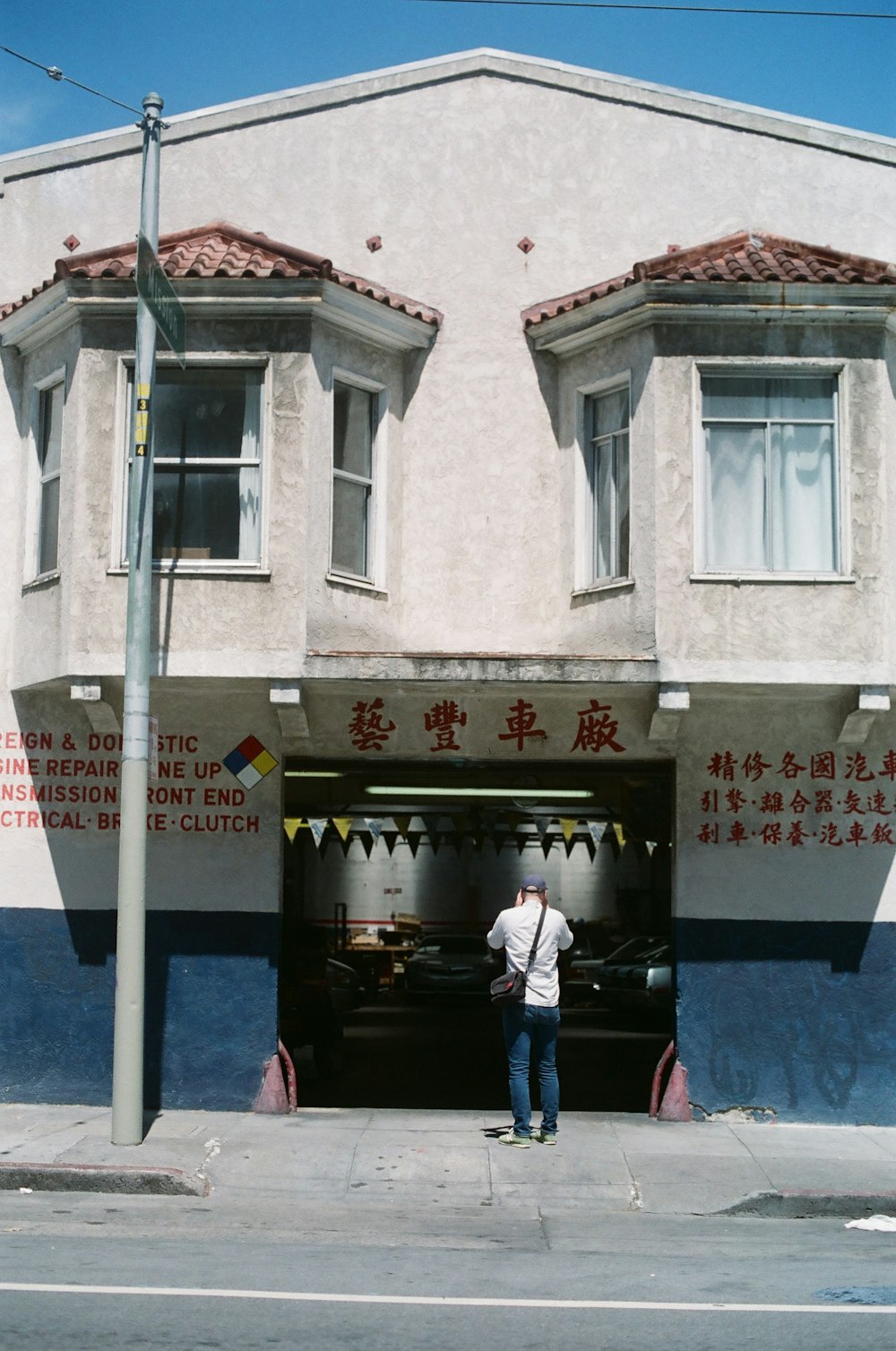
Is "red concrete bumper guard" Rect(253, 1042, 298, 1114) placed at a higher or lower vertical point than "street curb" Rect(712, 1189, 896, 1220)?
higher

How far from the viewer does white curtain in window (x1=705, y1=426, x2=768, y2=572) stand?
13211 mm

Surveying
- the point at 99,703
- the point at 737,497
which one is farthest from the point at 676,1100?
the point at 99,703

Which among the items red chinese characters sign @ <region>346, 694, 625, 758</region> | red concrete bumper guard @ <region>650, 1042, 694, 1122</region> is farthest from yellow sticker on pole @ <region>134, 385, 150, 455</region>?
red concrete bumper guard @ <region>650, 1042, 694, 1122</region>

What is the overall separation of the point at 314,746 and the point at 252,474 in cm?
241

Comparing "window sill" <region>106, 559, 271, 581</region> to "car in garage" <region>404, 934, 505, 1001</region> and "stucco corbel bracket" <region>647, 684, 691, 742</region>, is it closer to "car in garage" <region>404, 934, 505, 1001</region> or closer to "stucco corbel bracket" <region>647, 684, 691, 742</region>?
"stucco corbel bracket" <region>647, 684, 691, 742</region>

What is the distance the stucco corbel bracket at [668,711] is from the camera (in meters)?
12.8

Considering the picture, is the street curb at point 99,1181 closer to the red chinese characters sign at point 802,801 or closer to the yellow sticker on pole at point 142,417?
the yellow sticker on pole at point 142,417

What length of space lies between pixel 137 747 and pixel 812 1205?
577 cm


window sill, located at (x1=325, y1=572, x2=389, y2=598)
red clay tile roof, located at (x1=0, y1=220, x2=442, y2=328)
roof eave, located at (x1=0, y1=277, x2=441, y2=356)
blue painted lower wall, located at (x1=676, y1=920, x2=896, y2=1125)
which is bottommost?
blue painted lower wall, located at (x1=676, y1=920, x2=896, y2=1125)

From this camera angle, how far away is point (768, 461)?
524 inches

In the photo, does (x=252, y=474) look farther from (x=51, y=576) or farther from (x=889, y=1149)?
(x=889, y=1149)

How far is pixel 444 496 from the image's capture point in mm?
14125

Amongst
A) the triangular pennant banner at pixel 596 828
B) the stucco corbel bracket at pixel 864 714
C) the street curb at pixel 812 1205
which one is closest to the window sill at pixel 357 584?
the stucco corbel bracket at pixel 864 714

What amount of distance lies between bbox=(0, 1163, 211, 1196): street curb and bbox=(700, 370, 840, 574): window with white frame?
6547mm
